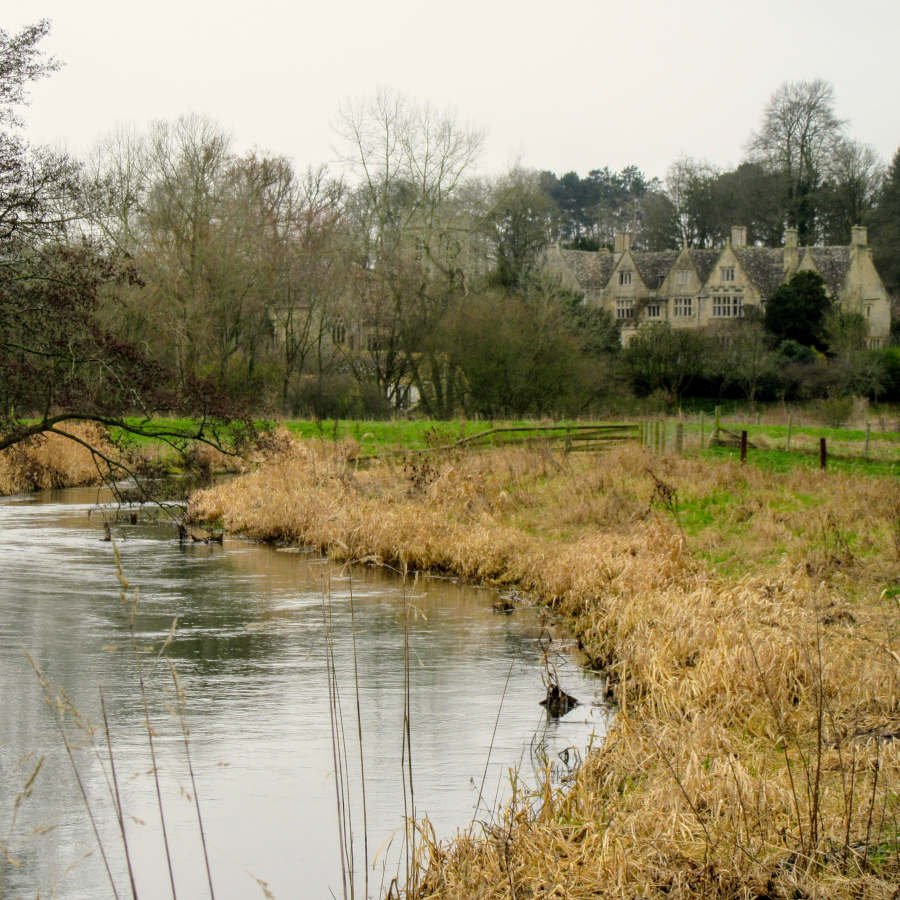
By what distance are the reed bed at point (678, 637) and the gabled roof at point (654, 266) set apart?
47.1 m

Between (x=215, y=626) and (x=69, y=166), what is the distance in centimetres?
826

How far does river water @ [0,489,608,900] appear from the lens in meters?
8.20

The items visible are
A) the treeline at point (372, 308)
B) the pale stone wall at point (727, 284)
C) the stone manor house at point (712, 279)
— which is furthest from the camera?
the pale stone wall at point (727, 284)

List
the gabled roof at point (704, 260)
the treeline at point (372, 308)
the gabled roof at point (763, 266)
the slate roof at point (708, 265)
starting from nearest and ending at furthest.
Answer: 1. the treeline at point (372, 308)
2. the slate roof at point (708, 265)
3. the gabled roof at point (763, 266)
4. the gabled roof at point (704, 260)

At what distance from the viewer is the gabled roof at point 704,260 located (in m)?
68.9

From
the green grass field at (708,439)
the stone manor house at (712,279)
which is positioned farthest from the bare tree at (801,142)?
the green grass field at (708,439)

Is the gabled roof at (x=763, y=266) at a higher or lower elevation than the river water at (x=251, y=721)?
higher

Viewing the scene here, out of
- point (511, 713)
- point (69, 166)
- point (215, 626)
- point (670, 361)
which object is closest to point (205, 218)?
point (670, 361)

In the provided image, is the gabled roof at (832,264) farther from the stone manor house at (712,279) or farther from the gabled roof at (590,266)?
the gabled roof at (590,266)

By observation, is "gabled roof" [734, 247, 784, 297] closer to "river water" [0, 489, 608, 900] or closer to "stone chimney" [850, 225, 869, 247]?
"stone chimney" [850, 225, 869, 247]

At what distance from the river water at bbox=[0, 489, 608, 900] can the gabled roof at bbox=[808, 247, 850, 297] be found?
51392 millimetres

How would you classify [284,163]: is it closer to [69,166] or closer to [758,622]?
[69,166]

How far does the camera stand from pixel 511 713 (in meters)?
11.4

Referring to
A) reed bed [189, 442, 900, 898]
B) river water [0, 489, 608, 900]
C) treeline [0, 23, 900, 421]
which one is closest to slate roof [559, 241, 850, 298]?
treeline [0, 23, 900, 421]
